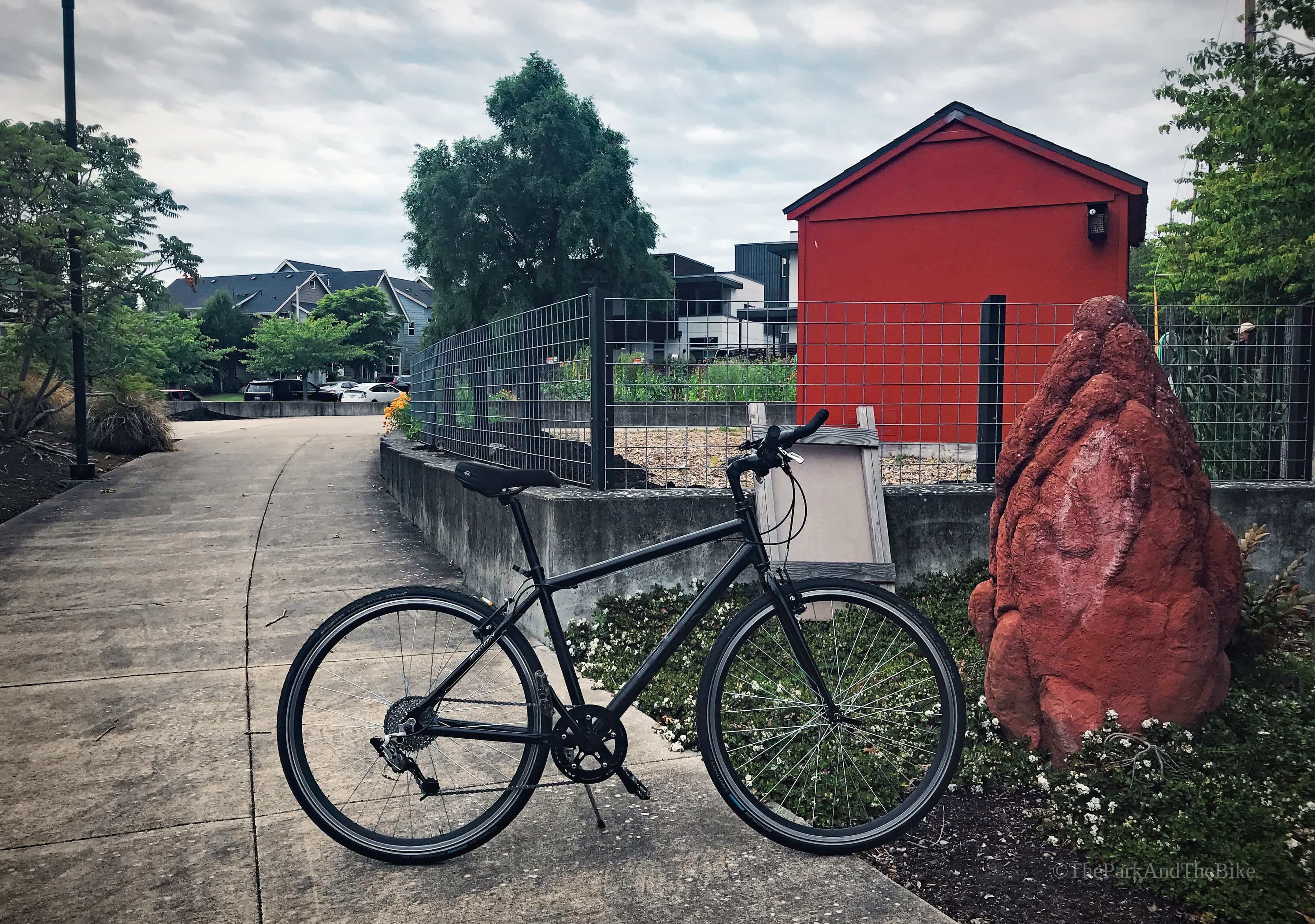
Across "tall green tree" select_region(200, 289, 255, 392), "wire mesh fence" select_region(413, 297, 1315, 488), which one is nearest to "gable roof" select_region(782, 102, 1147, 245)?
"wire mesh fence" select_region(413, 297, 1315, 488)

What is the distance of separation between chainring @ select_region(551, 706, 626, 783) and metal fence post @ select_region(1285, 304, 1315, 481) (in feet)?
19.6

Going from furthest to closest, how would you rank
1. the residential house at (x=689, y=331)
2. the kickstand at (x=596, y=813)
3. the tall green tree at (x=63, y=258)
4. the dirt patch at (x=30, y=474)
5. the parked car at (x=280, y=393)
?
the parked car at (x=280, y=393) < the tall green tree at (x=63, y=258) < the dirt patch at (x=30, y=474) < the residential house at (x=689, y=331) < the kickstand at (x=596, y=813)

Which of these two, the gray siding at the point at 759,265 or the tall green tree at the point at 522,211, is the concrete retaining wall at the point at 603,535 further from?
the gray siding at the point at 759,265

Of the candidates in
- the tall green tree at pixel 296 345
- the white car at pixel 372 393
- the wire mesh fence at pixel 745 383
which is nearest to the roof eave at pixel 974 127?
the wire mesh fence at pixel 745 383

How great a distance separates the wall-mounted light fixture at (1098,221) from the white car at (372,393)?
40254 mm

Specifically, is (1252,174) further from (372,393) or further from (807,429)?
(372,393)

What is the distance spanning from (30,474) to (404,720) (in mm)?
11076

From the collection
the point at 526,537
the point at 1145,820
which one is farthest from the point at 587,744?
the point at 1145,820

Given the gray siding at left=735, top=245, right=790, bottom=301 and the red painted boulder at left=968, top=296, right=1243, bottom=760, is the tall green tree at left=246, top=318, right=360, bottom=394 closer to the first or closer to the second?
the gray siding at left=735, top=245, right=790, bottom=301

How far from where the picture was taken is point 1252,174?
1599 cm

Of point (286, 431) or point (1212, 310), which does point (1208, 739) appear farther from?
point (286, 431)

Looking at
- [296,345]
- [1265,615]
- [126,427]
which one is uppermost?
[296,345]

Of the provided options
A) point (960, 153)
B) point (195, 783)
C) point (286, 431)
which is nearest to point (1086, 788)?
point (195, 783)

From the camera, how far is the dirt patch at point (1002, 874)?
2609mm
